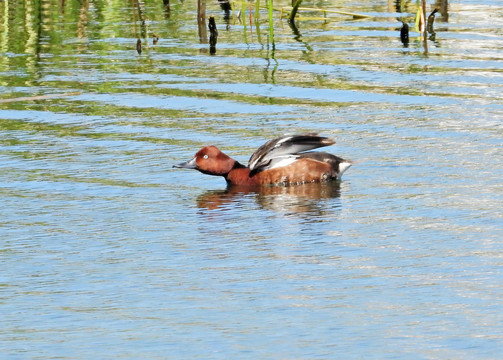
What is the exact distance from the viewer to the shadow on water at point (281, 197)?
971 centimetres

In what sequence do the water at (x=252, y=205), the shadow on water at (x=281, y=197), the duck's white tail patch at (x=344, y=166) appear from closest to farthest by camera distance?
the water at (x=252, y=205) < the shadow on water at (x=281, y=197) < the duck's white tail patch at (x=344, y=166)

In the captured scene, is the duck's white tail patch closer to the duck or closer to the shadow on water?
the duck

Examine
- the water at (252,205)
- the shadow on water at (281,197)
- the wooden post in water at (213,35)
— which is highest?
the wooden post in water at (213,35)

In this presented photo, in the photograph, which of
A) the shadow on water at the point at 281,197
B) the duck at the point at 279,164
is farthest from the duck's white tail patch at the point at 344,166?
the shadow on water at the point at 281,197

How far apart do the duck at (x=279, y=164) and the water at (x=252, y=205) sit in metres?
0.18

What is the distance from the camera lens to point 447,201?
936 cm

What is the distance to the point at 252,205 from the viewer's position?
9.90 metres

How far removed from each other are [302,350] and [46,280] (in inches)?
85.8

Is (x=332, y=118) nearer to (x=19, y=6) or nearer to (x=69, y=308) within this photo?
(x=69, y=308)

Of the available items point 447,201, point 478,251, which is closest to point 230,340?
point 478,251

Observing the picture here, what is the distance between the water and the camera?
6.55 metres

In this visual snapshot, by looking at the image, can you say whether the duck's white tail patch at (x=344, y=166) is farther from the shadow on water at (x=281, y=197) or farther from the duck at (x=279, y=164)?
the shadow on water at (x=281, y=197)

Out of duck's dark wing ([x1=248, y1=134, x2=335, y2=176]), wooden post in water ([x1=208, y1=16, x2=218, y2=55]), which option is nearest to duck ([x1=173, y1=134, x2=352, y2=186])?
duck's dark wing ([x1=248, y1=134, x2=335, y2=176])

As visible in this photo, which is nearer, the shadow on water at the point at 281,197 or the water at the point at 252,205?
the water at the point at 252,205
